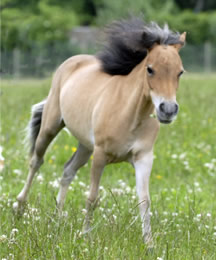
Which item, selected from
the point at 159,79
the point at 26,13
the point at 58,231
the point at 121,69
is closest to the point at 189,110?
the point at 121,69

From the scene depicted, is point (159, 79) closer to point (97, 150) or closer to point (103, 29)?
point (97, 150)

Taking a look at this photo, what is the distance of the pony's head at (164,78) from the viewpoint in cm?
454

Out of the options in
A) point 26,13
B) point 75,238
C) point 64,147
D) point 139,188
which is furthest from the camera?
point 26,13

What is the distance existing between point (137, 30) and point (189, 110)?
23.5 ft

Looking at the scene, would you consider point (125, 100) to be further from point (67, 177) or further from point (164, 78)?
point (67, 177)

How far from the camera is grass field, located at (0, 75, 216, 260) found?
3.96 meters

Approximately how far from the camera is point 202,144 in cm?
905

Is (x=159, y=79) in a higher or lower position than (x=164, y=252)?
higher

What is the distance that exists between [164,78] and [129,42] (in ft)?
2.44

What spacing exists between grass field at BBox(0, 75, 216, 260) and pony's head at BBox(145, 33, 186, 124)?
0.72 metres

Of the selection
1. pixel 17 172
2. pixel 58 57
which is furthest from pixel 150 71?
pixel 58 57

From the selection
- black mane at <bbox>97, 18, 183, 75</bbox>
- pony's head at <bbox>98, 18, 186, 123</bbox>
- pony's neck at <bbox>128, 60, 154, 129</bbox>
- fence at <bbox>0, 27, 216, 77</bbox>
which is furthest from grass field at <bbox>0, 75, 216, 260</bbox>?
fence at <bbox>0, 27, 216, 77</bbox>

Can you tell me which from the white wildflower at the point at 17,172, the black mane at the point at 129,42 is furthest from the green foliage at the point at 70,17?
the black mane at the point at 129,42

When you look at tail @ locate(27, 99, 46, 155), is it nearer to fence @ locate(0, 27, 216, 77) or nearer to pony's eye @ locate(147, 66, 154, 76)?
pony's eye @ locate(147, 66, 154, 76)
